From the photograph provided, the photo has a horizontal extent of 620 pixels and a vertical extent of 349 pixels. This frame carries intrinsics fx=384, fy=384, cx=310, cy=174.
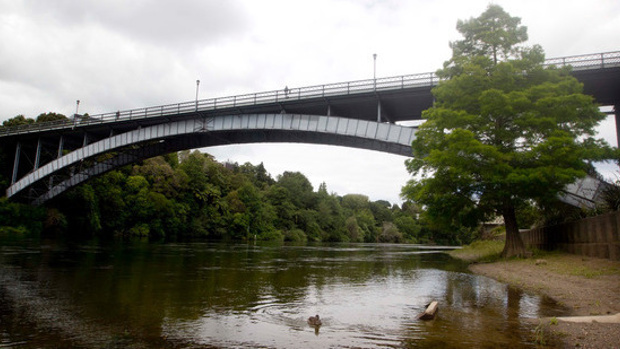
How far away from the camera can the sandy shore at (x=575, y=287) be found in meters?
6.04

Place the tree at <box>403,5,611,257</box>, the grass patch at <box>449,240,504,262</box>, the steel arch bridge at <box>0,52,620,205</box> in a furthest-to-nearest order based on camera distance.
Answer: the steel arch bridge at <box>0,52,620,205</box>, the grass patch at <box>449,240,504,262</box>, the tree at <box>403,5,611,257</box>

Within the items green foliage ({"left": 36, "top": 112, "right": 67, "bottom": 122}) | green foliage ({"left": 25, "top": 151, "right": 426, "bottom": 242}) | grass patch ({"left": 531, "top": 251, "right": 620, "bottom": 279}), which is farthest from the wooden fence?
green foliage ({"left": 36, "top": 112, "right": 67, "bottom": 122})

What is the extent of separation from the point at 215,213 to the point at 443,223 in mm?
69601

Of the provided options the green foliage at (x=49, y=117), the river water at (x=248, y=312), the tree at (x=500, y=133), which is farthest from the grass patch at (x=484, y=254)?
the green foliage at (x=49, y=117)

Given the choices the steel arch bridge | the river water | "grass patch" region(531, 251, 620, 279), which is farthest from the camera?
the steel arch bridge

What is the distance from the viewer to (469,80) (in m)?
21.5

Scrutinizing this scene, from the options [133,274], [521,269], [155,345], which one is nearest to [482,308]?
[155,345]

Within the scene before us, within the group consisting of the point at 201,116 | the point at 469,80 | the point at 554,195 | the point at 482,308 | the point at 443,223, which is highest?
the point at 201,116

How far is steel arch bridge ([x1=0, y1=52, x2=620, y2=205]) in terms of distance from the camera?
33.4m

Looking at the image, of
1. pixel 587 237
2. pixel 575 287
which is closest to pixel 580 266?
pixel 587 237

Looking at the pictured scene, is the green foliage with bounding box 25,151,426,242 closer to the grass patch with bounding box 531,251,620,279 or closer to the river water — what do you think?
the river water

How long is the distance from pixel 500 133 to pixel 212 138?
3663 cm

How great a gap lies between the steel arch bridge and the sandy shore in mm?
9906

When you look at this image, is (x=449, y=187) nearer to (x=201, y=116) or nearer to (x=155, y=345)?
(x=155, y=345)
